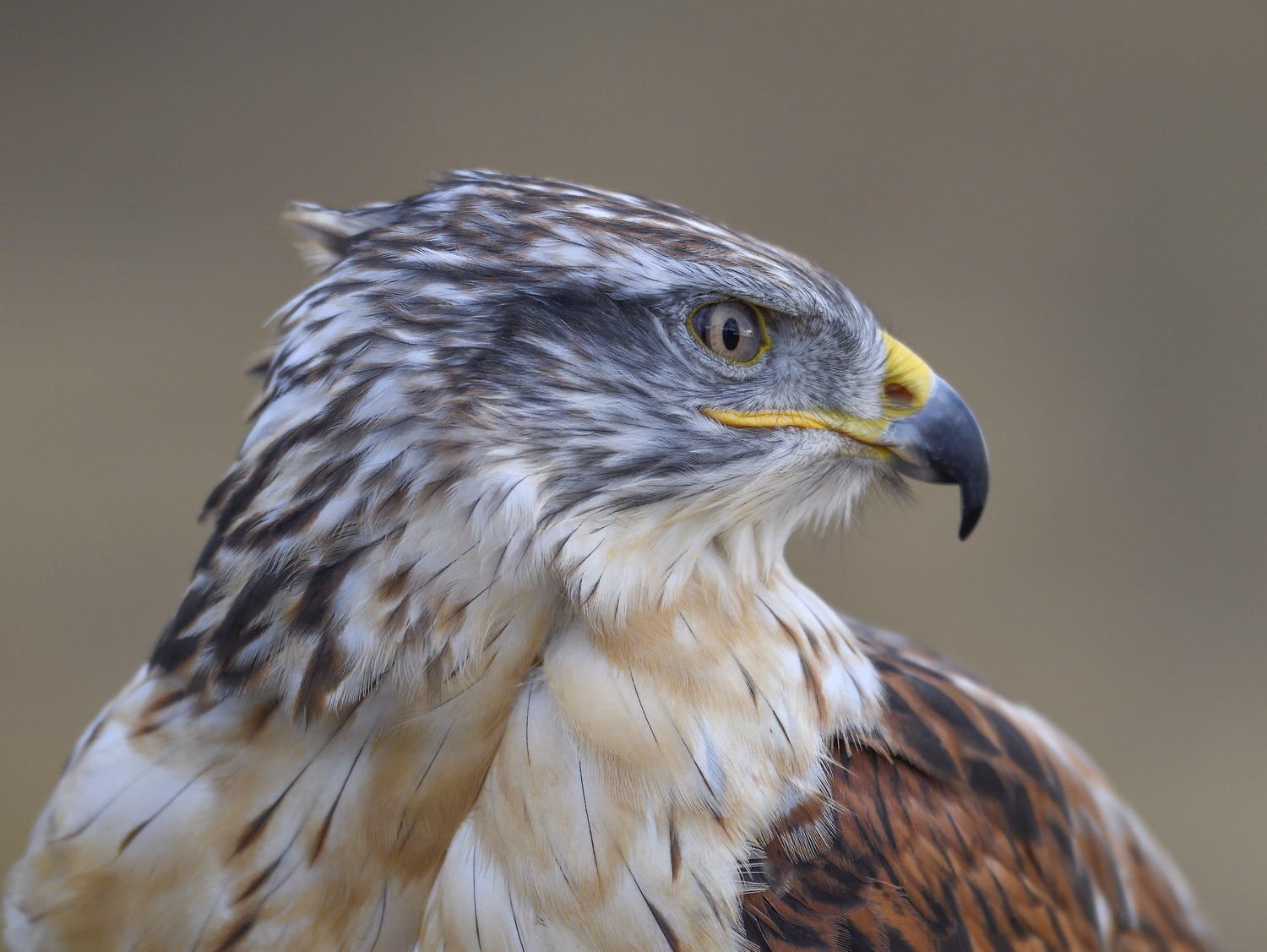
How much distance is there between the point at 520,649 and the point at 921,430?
1.48 ft

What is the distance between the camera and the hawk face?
42.7 inches

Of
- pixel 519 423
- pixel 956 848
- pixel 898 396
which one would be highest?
pixel 898 396

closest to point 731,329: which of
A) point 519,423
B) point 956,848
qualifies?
point 519,423

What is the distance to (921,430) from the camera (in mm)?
1236

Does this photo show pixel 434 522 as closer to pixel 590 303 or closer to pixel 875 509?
pixel 590 303

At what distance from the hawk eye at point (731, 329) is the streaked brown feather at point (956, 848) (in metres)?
0.38

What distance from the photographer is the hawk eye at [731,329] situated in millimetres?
1146

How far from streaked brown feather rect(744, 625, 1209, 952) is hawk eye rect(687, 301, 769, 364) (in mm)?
384

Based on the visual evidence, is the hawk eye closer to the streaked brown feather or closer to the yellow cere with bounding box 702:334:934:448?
the yellow cere with bounding box 702:334:934:448

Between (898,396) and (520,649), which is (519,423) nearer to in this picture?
(520,649)

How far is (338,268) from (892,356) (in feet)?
1.80

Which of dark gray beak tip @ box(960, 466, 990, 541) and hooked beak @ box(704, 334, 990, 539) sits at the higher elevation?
hooked beak @ box(704, 334, 990, 539)

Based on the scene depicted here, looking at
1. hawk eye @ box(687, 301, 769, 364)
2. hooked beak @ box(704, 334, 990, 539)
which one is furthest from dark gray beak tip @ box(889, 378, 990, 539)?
hawk eye @ box(687, 301, 769, 364)

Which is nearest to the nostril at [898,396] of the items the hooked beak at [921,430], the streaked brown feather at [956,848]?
the hooked beak at [921,430]
